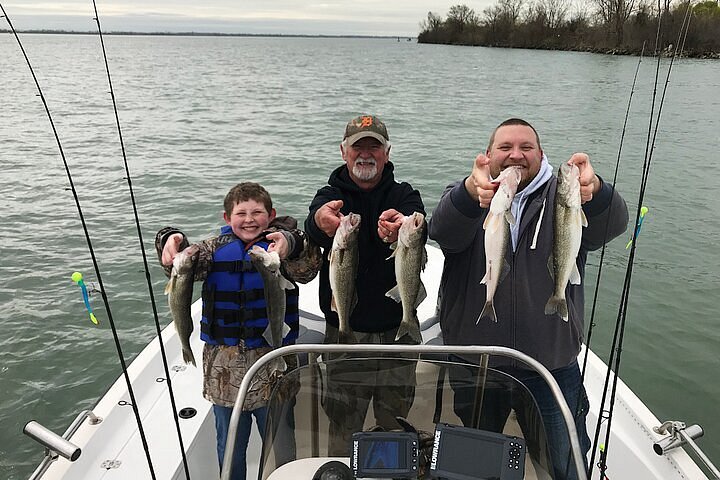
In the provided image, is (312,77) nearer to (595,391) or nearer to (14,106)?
(14,106)

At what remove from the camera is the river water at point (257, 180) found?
6367 mm

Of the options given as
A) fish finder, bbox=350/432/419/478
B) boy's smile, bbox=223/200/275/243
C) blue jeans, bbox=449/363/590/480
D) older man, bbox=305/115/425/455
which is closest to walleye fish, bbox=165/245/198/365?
boy's smile, bbox=223/200/275/243

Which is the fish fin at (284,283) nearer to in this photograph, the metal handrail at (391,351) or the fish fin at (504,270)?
the metal handrail at (391,351)

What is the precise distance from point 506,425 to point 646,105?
2052 cm

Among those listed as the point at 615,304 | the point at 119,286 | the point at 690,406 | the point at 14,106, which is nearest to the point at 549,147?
the point at 615,304

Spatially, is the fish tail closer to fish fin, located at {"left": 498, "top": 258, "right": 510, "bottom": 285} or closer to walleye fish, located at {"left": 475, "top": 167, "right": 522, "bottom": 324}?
walleye fish, located at {"left": 475, "top": 167, "right": 522, "bottom": 324}

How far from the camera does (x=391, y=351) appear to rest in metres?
2.16

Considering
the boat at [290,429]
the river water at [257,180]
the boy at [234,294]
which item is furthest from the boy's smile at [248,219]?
the river water at [257,180]

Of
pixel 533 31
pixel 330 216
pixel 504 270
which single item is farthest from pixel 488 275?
pixel 533 31

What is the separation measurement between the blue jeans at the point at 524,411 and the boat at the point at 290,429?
0.11 feet

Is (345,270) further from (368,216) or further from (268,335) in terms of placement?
(268,335)

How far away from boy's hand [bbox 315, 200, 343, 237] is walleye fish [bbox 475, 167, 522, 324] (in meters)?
0.75

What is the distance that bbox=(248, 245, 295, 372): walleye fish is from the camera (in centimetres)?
268

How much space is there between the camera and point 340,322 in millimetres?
2928
